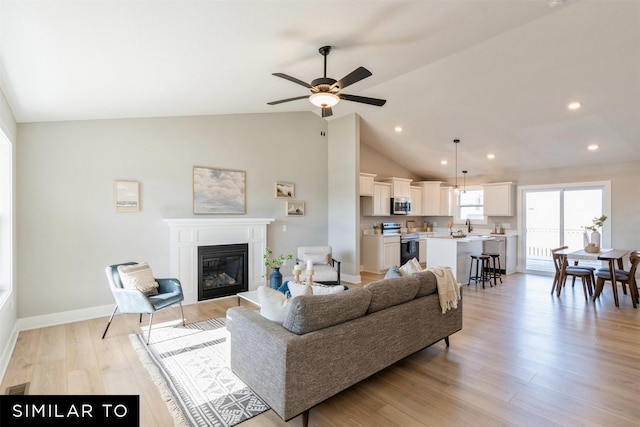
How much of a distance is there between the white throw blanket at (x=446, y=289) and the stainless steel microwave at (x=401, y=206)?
4.67 m

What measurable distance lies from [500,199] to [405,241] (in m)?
2.49

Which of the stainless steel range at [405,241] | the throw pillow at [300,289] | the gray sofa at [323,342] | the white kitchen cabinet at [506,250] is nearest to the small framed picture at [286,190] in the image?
the stainless steel range at [405,241]

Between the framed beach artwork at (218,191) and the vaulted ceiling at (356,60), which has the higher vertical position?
the vaulted ceiling at (356,60)

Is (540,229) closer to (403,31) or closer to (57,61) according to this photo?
(403,31)

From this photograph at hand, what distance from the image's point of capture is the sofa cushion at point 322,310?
202 centimetres

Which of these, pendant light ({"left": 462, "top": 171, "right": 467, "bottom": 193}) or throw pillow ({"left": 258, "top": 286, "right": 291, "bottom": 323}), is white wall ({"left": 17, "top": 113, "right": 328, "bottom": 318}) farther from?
pendant light ({"left": 462, "top": 171, "right": 467, "bottom": 193})

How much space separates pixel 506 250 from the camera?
7.25 metres

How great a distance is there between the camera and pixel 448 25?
123 inches

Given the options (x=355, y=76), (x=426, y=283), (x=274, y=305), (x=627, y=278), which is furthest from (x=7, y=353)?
(x=627, y=278)

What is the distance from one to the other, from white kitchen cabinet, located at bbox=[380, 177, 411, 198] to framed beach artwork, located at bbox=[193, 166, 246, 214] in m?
3.89

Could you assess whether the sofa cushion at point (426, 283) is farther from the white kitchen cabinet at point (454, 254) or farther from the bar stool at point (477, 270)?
the bar stool at point (477, 270)

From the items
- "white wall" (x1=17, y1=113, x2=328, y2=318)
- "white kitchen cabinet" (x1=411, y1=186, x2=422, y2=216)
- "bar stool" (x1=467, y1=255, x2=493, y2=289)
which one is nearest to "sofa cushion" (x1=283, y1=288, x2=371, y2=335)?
"white wall" (x1=17, y1=113, x2=328, y2=318)

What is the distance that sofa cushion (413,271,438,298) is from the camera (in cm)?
287

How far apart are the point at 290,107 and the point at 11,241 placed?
4.38 m
